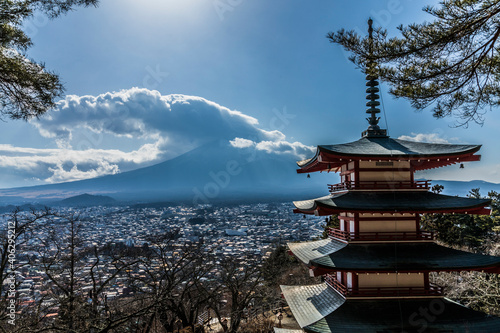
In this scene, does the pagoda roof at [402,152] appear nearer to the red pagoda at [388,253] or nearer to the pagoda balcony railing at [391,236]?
the red pagoda at [388,253]

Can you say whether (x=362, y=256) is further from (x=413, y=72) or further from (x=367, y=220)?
(x=413, y=72)

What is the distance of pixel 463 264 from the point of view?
26.7ft

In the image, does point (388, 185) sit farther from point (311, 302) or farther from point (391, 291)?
point (311, 302)

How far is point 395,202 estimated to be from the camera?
29.4 feet

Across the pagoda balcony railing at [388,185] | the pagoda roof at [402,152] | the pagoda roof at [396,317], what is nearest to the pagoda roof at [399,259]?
the pagoda roof at [396,317]

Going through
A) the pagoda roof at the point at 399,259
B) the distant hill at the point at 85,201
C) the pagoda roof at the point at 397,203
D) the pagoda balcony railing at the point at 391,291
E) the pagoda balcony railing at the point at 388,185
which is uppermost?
the pagoda balcony railing at the point at 388,185

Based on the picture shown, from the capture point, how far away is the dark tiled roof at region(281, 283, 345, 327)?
8.53 meters

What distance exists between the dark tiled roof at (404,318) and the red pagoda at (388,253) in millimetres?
24

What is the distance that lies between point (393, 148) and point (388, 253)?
11.2ft

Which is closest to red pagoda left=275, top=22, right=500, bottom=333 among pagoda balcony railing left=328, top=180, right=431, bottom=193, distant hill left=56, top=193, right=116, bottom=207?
pagoda balcony railing left=328, top=180, right=431, bottom=193

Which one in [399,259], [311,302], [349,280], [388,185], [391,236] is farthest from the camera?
[311,302]

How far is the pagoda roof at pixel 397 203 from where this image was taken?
8.53 m

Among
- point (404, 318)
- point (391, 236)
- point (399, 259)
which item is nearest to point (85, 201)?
point (391, 236)

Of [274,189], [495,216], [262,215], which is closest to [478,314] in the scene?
[495,216]
